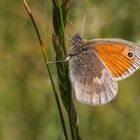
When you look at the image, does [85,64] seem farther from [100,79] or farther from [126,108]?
[126,108]

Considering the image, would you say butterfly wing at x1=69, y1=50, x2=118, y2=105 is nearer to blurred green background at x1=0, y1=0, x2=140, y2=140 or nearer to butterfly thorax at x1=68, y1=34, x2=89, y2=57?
butterfly thorax at x1=68, y1=34, x2=89, y2=57

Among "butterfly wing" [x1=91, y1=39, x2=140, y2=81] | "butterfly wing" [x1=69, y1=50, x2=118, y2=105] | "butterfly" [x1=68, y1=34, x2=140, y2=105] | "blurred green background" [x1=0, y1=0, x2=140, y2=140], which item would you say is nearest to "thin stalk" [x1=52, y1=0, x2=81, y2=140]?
"butterfly wing" [x1=69, y1=50, x2=118, y2=105]

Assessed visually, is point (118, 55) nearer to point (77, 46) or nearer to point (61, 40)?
point (77, 46)

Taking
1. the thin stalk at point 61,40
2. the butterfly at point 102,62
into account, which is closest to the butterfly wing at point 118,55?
the butterfly at point 102,62

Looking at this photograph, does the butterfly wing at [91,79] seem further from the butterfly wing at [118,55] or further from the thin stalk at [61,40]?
the thin stalk at [61,40]

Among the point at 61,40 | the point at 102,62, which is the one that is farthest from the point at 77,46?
the point at 61,40

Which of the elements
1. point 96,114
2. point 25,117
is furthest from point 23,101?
point 96,114
